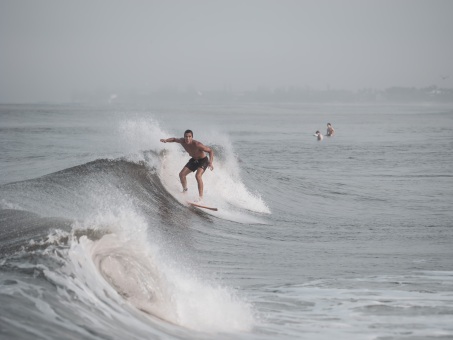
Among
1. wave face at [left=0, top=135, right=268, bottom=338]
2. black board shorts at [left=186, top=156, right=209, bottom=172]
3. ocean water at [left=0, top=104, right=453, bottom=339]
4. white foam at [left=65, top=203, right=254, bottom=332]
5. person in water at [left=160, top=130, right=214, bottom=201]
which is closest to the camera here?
wave face at [left=0, top=135, right=268, bottom=338]

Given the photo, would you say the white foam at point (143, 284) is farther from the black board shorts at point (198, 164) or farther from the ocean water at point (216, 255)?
the black board shorts at point (198, 164)

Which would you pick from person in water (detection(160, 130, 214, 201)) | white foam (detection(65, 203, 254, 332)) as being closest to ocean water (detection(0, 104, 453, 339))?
white foam (detection(65, 203, 254, 332))

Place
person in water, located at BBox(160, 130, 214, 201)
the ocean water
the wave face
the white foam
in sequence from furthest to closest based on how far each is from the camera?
person in water, located at BBox(160, 130, 214, 201), the white foam, the ocean water, the wave face

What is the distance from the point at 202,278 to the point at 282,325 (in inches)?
74.4

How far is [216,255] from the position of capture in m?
11.1

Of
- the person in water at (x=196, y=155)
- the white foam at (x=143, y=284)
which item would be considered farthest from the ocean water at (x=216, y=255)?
the person in water at (x=196, y=155)

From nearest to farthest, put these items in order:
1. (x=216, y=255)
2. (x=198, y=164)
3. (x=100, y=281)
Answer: (x=100, y=281)
(x=216, y=255)
(x=198, y=164)

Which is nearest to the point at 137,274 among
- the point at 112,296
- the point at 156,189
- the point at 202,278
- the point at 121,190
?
the point at 112,296

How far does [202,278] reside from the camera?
8.83 m

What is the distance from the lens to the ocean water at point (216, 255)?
6.38m

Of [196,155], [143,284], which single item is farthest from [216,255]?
[196,155]

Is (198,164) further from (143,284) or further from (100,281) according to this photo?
(100,281)

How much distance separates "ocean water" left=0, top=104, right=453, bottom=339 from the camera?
20.9ft

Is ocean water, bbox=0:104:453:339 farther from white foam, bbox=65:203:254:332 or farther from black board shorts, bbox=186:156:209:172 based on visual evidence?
black board shorts, bbox=186:156:209:172
